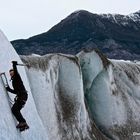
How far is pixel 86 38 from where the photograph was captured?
87.8 metres

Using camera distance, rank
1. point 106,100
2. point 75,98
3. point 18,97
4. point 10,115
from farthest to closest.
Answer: point 106,100, point 75,98, point 10,115, point 18,97

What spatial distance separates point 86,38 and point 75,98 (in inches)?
2523

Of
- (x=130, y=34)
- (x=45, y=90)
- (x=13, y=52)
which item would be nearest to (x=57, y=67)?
(x=45, y=90)

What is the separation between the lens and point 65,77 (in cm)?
2439

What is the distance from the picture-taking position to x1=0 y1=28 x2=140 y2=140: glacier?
18109 millimetres

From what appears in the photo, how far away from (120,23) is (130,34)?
5.48 m

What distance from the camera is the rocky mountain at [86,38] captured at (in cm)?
8388

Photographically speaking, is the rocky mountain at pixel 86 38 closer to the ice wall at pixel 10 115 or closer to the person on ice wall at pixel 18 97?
the ice wall at pixel 10 115

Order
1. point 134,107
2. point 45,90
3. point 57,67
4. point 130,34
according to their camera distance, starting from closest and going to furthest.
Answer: point 45,90, point 57,67, point 134,107, point 130,34

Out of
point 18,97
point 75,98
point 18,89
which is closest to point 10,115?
point 18,97

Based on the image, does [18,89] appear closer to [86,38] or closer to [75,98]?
[75,98]

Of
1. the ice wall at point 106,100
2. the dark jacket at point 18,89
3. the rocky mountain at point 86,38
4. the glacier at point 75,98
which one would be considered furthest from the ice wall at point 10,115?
the rocky mountain at point 86,38

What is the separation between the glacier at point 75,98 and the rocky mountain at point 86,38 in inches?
2062

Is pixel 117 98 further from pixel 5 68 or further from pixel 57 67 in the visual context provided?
pixel 5 68
